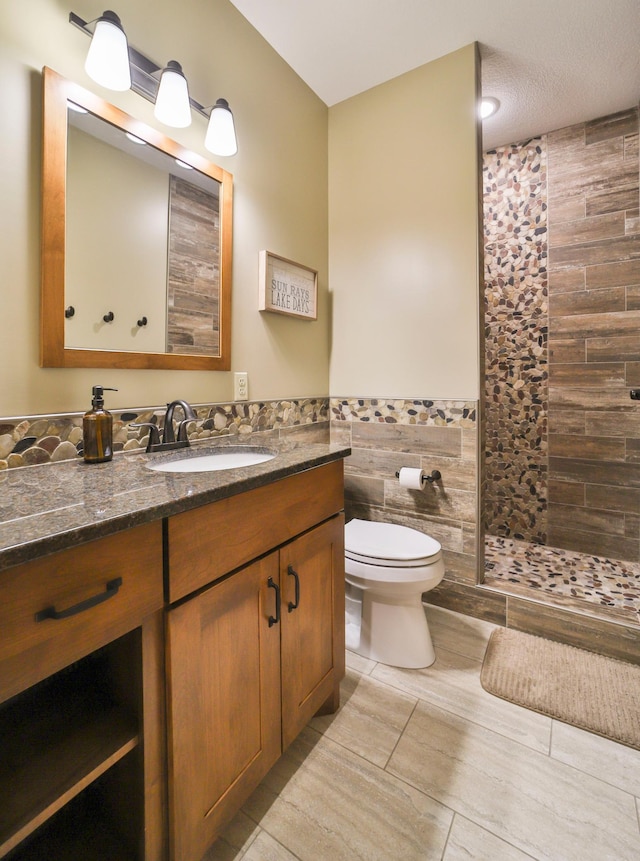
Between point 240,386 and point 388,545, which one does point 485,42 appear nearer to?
point 240,386

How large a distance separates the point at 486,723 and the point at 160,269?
1.90 meters

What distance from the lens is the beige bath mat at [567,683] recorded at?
135 cm

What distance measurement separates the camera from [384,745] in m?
1.26

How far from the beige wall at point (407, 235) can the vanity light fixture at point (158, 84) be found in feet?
2.94

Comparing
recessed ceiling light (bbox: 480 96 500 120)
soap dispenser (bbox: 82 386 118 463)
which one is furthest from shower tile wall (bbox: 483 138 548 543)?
soap dispenser (bbox: 82 386 118 463)

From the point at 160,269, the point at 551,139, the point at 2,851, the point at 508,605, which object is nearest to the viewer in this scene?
the point at 2,851

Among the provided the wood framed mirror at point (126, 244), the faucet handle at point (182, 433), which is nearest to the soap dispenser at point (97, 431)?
the wood framed mirror at point (126, 244)

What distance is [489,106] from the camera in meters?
2.28

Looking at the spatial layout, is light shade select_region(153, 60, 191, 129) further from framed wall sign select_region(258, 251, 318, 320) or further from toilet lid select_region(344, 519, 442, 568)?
toilet lid select_region(344, 519, 442, 568)

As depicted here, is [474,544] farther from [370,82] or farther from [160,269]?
[370,82]

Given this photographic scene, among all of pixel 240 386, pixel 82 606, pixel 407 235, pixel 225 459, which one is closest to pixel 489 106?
pixel 407 235

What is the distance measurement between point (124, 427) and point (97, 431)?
0.17m

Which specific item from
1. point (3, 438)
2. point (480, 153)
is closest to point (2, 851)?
point (3, 438)

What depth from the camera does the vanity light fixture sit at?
1.14 meters
